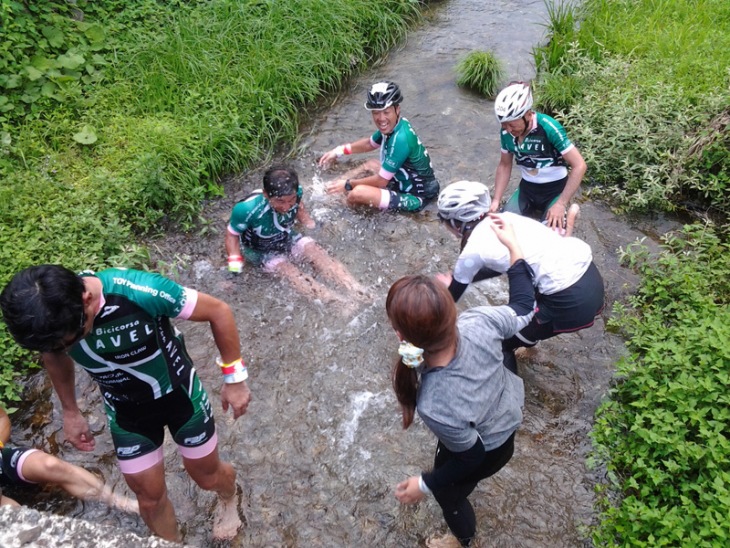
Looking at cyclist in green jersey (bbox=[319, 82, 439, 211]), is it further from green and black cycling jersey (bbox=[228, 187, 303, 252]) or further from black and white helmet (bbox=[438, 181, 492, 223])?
black and white helmet (bbox=[438, 181, 492, 223])

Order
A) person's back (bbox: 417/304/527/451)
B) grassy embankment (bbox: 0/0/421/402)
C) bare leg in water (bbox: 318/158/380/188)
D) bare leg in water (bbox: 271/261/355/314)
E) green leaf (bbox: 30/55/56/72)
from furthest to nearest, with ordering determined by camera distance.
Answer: bare leg in water (bbox: 318/158/380/188), green leaf (bbox: 30/55/56/72), grassy embankment (bbox: 0/0/421/402), bare leg in water (bbox: 271/261/355/314), person's back (bbox: 417/304/527/451)

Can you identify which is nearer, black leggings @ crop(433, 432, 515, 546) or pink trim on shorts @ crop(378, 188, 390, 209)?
black leggings @ crop(433, 432, 515, 546)

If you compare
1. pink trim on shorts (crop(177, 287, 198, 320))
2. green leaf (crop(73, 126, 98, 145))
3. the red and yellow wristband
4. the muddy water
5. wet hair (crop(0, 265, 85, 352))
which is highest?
wet hair (crop(0, 265, 85, 352))

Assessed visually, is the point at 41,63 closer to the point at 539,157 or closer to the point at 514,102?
the point at 514,102

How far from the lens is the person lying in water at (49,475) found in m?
3.29

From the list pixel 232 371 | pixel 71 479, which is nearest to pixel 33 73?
pixel 71 479

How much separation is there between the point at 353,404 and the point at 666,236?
3187 millimetres

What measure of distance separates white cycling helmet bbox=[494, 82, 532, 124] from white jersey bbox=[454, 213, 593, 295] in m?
1.11

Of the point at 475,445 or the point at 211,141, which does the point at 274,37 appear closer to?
the point at 211,141

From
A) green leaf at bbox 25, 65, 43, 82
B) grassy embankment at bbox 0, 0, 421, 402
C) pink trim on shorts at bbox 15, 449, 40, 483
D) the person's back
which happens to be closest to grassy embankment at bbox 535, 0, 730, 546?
the person's back

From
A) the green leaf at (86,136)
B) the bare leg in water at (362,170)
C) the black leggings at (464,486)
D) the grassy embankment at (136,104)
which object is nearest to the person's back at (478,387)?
the black leggings at (464,486)

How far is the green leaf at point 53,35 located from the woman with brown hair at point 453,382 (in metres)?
6.01

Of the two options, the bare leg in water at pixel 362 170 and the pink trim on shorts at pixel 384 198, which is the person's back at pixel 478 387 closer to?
the pink trim on shorts at pixel 384 198

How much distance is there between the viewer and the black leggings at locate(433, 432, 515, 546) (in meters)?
2.71
